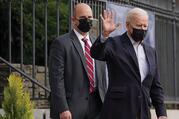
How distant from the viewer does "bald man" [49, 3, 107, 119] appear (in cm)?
592

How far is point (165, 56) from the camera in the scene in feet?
39.3

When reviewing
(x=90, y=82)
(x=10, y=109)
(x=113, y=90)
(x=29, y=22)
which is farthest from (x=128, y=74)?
(x=29, y=22)

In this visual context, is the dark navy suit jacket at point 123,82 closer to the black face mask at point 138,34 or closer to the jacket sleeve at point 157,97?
the black face mask at point 138,34

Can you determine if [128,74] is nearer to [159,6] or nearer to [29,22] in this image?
[159,6]

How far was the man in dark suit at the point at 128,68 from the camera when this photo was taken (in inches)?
216

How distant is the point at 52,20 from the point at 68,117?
9.50m

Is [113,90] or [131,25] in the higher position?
[131,25]

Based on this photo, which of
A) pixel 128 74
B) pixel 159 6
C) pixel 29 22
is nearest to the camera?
pixel 128 74

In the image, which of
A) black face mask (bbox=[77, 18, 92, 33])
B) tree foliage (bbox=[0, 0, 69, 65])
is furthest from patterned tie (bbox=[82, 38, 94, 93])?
tree foliage (bbox=[0, 0, 69, 65])

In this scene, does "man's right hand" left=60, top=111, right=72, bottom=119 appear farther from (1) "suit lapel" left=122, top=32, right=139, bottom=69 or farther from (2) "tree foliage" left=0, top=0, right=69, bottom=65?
(2) "tree foliage" left=0, top=0, right=69, bottom=65

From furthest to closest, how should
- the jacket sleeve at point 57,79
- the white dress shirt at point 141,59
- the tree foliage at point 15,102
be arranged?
the tree foliage at point 15,102, the jacket sleeve at point 57,79, the white dress shirt at point 141,59

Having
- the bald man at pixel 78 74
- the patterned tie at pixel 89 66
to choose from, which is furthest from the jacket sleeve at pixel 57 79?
the patterned tie at pixel 89 66

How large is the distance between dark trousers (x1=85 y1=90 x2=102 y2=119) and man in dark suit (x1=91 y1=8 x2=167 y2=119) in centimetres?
41

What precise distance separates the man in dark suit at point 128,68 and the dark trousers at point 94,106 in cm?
41
